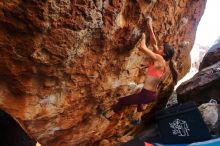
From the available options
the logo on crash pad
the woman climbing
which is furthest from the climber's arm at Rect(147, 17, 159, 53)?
the logo on crash pad

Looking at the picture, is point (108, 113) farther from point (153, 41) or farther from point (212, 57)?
point (212, 57)

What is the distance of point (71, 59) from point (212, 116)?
3.69 m

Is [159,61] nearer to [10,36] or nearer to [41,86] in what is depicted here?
[41,86]

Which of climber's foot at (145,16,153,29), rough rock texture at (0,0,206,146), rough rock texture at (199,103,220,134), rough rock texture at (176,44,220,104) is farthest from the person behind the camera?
rough rock texture at (176,44,220,104)

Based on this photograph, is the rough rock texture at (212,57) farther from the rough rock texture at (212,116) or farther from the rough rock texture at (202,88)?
the rough rock texture at (212,116)

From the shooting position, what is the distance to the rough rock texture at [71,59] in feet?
12.5

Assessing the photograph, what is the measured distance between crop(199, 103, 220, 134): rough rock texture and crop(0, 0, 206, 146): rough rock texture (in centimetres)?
177

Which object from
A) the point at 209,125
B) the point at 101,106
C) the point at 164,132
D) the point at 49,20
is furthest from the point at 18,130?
the point at 209,125

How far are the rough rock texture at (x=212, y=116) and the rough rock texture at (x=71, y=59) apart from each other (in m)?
1.77

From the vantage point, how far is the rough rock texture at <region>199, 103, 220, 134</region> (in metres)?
6.26

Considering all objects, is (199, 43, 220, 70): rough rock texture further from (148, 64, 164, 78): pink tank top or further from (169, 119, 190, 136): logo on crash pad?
(148, 64, 164, 78): pink tank top

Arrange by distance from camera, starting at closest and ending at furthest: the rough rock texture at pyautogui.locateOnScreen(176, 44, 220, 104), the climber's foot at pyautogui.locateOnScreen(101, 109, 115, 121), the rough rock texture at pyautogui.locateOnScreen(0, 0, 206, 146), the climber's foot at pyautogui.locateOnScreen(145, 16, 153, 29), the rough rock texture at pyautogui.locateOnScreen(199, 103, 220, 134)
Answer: the rough rock texture at pyautogui.locateOnScreen(0, 0, 206, 146)
the climber's foot at pyautogui.locateOnScreen(145, 16, 153, 29)
the climber's foot at pyautogui.locateOnScreen(101, 109, 115, 121)
the rough rock texture at pyautogui.locateOnScreen(199, 103, 220, 134)
the rough rock texture at pyautogui.locateOnScreen(176, 44, 220, 104)

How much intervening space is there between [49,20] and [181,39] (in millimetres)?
3907

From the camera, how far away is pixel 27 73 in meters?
4.23
